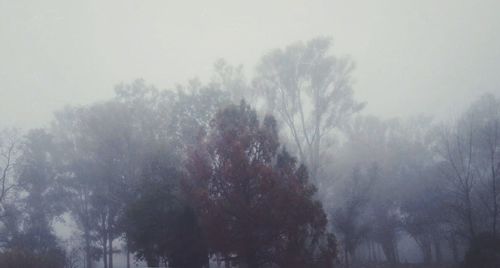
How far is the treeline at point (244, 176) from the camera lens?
634 inches

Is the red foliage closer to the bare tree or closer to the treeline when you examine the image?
the treeline

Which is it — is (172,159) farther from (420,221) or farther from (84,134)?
(420,221)

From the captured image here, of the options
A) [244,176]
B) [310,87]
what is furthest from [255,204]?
[310,87]

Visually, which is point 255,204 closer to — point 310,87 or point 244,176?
point 244,176

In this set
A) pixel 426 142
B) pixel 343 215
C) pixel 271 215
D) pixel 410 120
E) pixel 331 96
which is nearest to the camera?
pixel 271 215

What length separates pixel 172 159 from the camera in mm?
26297

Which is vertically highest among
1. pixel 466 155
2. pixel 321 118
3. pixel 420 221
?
→ pixel 321 118

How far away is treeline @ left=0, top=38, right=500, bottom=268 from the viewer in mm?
16094

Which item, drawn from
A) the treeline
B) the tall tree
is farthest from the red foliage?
the tall tree

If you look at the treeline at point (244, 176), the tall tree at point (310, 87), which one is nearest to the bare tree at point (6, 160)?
the treeline at point (244, 176)

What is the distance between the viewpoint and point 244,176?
16.1 m

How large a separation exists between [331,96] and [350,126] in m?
12.7

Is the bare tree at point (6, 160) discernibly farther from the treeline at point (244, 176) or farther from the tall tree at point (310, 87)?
the tall tree at point (310, 87)

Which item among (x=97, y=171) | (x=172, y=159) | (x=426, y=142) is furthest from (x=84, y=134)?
(x=426, y=142)
